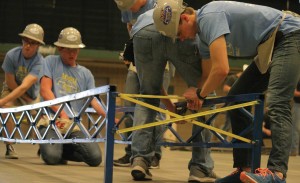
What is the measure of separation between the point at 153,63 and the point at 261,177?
127 cm

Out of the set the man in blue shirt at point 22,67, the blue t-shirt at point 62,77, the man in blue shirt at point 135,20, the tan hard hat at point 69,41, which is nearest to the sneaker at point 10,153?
the man in blue shirt at point 22,67

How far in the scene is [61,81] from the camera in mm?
6953

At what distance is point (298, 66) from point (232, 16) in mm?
516

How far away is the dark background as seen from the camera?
13.6 meters

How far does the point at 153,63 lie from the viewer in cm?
481

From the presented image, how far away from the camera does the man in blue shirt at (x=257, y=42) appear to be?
4090mm

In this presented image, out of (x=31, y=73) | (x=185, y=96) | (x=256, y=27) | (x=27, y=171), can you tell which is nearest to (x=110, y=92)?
(x=185, y=96)

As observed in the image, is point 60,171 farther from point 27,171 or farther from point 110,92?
point 110,92

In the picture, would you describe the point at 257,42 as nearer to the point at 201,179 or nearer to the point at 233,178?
the point at 233,178

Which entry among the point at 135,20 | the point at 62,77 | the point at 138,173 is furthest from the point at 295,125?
the point at 138,173

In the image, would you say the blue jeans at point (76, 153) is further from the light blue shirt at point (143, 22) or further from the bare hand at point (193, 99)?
the bare hand at point (193, 99)

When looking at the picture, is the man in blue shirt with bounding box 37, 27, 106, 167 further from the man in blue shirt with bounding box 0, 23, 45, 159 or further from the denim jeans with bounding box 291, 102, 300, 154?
the denim jeans with bounding box 291, 102, 300, 154

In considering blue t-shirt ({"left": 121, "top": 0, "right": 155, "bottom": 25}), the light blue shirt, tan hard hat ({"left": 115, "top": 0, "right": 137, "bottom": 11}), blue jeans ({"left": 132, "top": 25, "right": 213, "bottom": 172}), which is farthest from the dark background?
blue jeans ({"left": 132, "top": 25, "right": 213, "bottom": 172})

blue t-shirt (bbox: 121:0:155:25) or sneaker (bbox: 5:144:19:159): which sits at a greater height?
blue t-shirt (bbox: 121:0:155:25)
